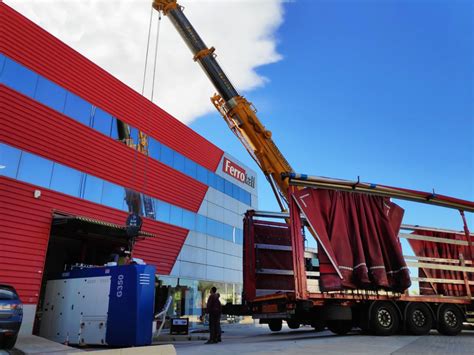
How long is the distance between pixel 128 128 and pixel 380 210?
34.5ft

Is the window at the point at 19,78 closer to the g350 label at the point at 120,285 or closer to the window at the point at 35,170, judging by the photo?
the window at the point at 35,170

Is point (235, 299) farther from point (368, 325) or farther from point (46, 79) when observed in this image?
point (46, 79)

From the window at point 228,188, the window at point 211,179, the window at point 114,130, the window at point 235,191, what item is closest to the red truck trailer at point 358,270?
the window at point 114,130

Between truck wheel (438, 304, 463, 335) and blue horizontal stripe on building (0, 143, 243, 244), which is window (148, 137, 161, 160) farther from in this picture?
truck wheel (438, 304, 463, 335)

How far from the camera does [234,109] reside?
14.7m

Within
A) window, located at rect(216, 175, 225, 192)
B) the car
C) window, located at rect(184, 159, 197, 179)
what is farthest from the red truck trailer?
window, located at rect(216, 175, 225, 192)

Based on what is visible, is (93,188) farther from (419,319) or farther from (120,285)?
(419,319)

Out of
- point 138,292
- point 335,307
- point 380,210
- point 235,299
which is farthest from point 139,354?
point 235,299

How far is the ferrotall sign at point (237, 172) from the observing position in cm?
2282

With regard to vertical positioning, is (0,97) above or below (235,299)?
above

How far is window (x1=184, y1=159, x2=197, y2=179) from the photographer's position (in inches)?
746

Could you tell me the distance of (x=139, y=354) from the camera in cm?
543

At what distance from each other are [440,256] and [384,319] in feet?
9.25

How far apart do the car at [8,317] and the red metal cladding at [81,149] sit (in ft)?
19.6
